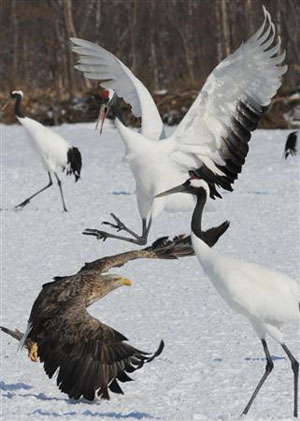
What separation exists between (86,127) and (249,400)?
18.9 meters

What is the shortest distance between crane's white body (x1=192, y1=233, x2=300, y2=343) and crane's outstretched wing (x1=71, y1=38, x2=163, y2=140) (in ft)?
11.8

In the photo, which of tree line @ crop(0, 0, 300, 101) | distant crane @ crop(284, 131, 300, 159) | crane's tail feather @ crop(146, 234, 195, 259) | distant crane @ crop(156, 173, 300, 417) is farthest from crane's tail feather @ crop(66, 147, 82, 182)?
tree line @ crop(0, 0, 300, 101)

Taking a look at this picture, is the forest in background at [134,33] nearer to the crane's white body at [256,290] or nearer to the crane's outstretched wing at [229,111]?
the crane's outstretched wing at [229,111]

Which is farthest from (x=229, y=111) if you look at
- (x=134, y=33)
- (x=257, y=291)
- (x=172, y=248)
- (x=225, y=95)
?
(x=134, y=33)

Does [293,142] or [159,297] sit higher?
[159,297]

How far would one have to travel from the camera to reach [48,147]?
14.1m

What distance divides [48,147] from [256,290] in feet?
31.0

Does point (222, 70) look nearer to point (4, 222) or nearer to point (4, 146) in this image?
point (4, 222)

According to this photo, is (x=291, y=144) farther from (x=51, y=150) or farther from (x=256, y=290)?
(x=256, y=290)

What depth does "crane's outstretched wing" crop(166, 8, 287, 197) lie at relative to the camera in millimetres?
7016

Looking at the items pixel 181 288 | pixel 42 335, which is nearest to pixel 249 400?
pixel 42 335

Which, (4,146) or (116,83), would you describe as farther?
(4,146)

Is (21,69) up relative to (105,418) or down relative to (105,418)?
down

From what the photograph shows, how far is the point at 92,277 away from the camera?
5.66 meters
